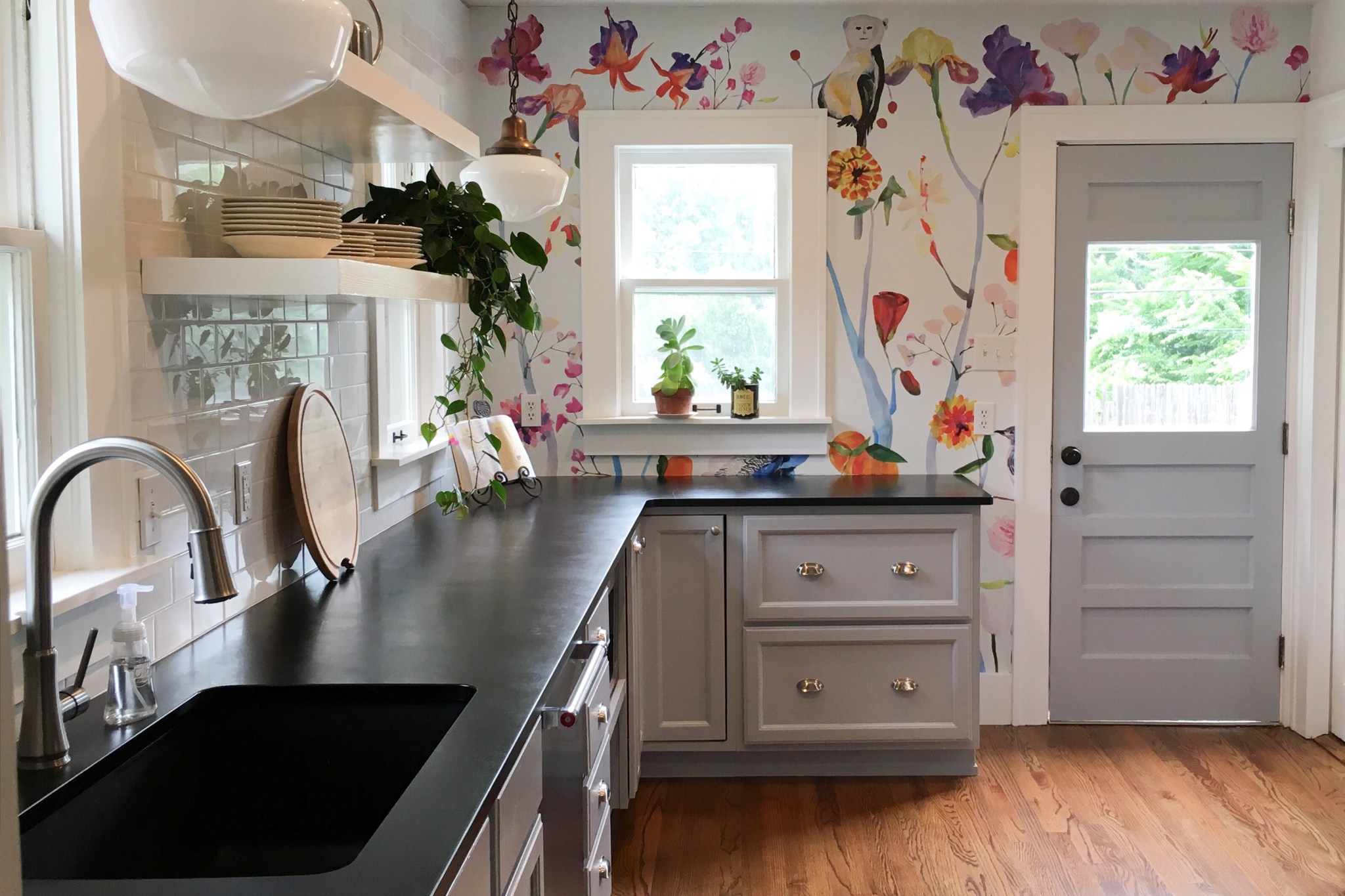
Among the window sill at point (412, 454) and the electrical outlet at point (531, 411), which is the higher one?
the electrical outlet at point (531, 411)

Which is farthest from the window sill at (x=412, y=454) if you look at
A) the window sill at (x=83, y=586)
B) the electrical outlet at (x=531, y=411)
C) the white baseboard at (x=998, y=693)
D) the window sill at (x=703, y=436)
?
the white baseboard at (x=998, y=693)

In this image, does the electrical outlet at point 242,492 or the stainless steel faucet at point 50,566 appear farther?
the electrical outlet at point 242,492

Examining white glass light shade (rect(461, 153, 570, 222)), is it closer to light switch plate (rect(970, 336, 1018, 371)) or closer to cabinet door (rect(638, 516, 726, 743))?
cabinet door (rect(638, 516, 726, 743))

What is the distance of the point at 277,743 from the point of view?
1.61 meters

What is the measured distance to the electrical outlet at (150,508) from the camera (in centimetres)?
172

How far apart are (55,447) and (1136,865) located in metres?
2.59

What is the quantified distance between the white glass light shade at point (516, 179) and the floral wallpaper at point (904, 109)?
1363mm

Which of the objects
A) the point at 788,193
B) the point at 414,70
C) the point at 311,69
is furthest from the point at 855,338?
the point at 311,69

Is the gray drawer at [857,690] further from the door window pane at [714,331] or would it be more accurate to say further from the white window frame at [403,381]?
the white window frame at [403,381]

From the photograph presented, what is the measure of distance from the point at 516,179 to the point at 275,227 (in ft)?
2.07

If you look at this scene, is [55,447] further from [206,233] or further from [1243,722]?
[1243,722]

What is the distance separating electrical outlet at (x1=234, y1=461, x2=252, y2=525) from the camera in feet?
6.72

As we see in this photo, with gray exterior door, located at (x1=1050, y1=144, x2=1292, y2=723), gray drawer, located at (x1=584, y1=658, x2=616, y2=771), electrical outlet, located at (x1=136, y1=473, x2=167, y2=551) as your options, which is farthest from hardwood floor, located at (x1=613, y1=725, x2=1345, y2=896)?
electrical outlet, located at (x1=136, y1=473, x2=167, y2=551)

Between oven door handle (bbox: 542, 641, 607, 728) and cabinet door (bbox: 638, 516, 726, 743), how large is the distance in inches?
44.5
